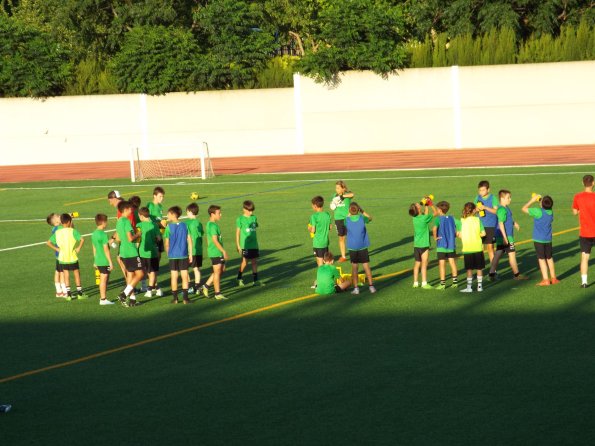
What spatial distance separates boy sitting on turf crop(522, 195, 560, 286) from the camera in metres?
18.3

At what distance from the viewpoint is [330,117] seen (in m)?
61.0

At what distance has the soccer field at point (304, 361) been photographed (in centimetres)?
1096

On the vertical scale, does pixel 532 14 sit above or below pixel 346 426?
above

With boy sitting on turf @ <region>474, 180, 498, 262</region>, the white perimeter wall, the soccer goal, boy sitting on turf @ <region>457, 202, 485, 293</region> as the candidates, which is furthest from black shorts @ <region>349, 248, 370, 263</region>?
the white perimeter wall

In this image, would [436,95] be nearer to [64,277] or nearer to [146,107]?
[146,107]

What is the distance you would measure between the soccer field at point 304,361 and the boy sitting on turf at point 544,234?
16.5 inches

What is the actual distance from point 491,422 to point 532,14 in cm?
5512

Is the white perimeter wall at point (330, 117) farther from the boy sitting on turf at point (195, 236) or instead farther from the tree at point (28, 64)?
the boy sitting on turf at point (195, 236)

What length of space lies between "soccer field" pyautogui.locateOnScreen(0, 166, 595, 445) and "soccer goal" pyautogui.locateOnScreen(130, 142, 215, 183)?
26.3 m

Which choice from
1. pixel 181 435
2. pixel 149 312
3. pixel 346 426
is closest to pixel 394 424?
pixel 346 426

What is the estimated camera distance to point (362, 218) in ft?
61.7

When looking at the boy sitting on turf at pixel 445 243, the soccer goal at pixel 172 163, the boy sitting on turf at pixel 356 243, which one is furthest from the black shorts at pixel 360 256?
the soccer goal at pixel 172 163

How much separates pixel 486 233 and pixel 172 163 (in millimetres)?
40515

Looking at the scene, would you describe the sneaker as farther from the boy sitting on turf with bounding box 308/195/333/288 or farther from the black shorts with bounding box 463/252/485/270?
the black shorts with bounding box 463/252/485/270
